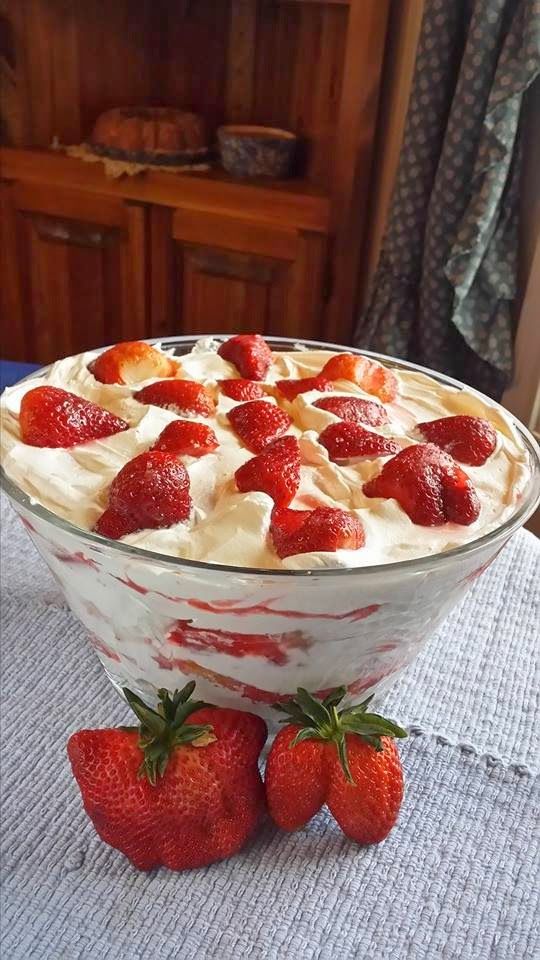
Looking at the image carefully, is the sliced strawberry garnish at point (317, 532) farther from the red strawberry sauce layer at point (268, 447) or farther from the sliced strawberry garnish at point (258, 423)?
the sliced strawberry garnish at point (258, 423)

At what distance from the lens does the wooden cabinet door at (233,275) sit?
1972 mm

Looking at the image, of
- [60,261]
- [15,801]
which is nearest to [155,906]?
[15,801]

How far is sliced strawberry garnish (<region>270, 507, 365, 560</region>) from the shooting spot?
0.59 meters

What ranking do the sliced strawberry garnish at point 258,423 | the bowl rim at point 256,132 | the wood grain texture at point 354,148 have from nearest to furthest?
the sliced strawberry garnish at point 258,423 < the wood grain texture at point 354,148 < the bowl rim at point 256,132

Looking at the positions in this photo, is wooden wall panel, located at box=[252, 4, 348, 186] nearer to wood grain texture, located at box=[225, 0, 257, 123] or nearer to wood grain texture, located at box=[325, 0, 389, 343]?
wood grain texture, located at box=[225, 0, 257, 123]

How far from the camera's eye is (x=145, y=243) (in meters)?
2.12

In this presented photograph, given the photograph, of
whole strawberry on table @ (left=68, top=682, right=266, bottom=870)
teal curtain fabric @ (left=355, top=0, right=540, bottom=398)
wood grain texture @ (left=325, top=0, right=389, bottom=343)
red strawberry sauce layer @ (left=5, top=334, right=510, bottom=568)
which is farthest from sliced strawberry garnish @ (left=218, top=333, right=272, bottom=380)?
wood grain texture @ (left=325, top=0, right=389, bottom=343)

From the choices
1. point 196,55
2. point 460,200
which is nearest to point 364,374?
point 460,200

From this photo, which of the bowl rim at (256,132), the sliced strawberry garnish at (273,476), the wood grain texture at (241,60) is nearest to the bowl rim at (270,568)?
the sliced strawberry garnish at (273,476)

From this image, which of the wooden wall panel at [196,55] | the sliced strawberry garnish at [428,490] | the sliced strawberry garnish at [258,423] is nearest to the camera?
the sliced strawberry garnish at [428,490]

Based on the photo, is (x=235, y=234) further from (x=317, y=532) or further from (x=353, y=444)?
(x=317, y=532)

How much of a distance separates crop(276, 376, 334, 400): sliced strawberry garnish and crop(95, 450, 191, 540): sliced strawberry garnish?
0.78 feet

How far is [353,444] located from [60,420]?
9.9 inches

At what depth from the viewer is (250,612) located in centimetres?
57
